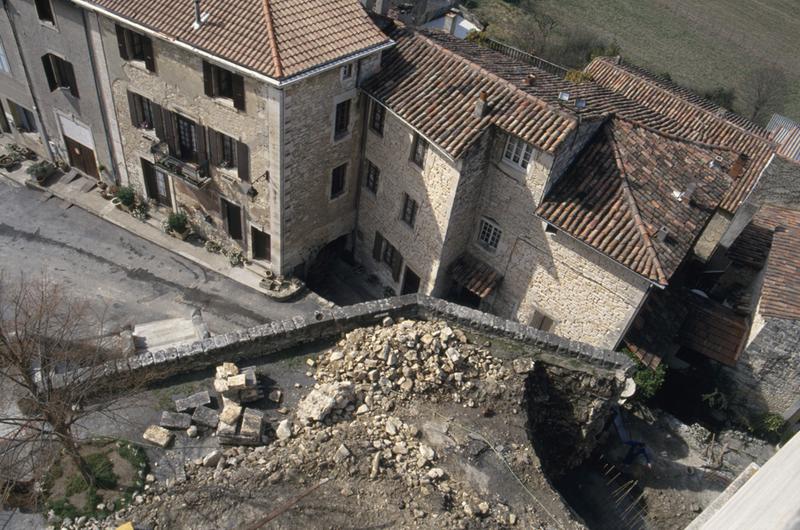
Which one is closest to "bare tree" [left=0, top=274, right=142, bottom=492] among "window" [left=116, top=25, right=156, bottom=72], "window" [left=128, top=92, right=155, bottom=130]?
"window" [left=128, top=92, right=155, bottom=130]

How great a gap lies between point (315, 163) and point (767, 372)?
21.4 m

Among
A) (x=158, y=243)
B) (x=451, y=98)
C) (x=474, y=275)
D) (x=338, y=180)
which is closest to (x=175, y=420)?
(x=474, y=275)

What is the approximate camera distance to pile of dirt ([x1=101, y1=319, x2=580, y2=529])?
14.7 meters

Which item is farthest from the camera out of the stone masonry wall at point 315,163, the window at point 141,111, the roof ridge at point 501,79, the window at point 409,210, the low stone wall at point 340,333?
the window at point 141,111

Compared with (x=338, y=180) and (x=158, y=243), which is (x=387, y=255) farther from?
(x=158, y=243)

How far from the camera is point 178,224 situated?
3052 cm

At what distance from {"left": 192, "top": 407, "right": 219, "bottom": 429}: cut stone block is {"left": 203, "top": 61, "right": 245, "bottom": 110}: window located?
13.2 meters

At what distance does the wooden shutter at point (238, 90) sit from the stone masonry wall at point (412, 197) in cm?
590

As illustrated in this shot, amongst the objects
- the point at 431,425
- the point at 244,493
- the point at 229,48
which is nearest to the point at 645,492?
the point at 431,425

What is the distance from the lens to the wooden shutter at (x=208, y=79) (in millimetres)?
24531

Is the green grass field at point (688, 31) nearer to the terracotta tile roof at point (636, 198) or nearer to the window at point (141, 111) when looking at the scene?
the terracotta tile roof at point (636, 198)

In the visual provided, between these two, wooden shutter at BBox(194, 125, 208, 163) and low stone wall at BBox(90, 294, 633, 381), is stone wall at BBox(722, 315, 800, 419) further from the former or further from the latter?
wooden shutter at BBox(194, 125, 208, 163)

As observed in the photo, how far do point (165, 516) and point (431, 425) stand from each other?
7331 mm

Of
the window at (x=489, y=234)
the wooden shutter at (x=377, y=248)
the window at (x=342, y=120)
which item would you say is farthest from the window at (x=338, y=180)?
the window at (x=489, y=234)
